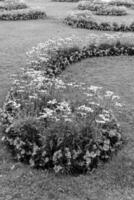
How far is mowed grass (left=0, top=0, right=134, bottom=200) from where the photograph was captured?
15.8 ft

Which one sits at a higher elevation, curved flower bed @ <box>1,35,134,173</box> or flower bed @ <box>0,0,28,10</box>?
flower bed @ <box>0,0,28,10</box>

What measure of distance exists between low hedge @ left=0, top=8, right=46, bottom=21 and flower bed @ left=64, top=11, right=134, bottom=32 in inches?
67.8

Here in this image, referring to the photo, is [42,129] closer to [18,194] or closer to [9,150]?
[9,150]

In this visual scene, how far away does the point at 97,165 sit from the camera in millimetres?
5340

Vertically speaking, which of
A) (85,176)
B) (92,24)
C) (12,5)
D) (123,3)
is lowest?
(85,176)

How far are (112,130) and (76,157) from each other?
970 millimetres

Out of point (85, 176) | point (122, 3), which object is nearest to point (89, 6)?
point (122, 3)

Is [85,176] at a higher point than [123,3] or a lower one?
lower

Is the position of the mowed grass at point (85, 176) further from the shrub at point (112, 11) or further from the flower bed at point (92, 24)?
the shrub at point (112, 11)

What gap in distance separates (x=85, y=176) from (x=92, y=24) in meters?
10.7

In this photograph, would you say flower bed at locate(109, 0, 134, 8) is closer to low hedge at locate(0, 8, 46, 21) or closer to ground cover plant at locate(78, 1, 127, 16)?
ground cover plant at locate(78, 1, 127, 16)

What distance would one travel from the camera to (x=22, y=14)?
16578 millimetres

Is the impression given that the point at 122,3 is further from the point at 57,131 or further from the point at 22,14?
the point at 57,131

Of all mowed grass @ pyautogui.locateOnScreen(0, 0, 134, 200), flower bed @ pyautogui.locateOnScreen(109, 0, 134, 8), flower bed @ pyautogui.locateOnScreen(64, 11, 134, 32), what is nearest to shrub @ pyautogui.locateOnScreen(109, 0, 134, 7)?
flower bed @ pyautogui.locateOnScreen(109, 0, 134, 8)
